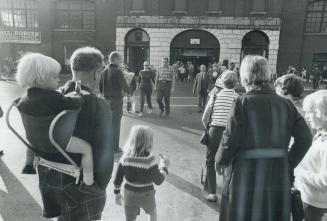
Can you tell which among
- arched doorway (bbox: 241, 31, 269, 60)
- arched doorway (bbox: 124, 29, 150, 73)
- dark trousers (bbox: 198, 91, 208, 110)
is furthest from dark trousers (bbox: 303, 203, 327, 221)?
arched doorway (bbox: 124, 29, 150, 73)

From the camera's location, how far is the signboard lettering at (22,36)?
27609 millimetres

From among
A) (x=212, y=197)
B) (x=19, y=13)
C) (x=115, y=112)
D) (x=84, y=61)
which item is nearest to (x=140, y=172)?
(x=84, y=61)

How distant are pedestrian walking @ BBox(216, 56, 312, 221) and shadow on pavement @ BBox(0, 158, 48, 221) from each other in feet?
8.79

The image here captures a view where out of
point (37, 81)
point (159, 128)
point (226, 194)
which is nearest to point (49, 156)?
point (37, 81)

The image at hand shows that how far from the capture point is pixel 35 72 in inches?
91.7

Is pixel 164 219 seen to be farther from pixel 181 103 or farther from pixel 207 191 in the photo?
pixel 181 103

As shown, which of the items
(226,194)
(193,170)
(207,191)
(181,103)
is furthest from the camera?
(181,103)

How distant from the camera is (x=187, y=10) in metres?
25.8

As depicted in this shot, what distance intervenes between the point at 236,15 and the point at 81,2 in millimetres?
12804

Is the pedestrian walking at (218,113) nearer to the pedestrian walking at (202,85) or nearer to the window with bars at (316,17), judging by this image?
the pedestrian walking at (202,85)

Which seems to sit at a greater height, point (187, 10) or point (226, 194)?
point (187, 10)

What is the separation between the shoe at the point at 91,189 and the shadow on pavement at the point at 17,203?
1.98 metres

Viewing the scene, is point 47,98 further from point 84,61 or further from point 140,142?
point 140,142

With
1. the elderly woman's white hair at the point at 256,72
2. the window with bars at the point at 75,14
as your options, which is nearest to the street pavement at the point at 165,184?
the elderly woman's white hair at the point at 256,72
